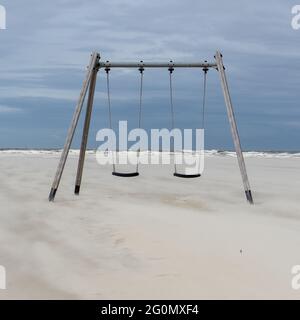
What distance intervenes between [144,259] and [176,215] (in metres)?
2.33

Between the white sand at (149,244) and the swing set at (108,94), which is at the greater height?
the swing set at (108,94)

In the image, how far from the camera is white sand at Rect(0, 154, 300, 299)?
12.9 ft

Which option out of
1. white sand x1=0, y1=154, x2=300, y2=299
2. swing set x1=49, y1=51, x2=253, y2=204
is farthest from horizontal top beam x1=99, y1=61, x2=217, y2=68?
white sand x1=0, y1=154, x2=300, y2=299

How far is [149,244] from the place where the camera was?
5238mm

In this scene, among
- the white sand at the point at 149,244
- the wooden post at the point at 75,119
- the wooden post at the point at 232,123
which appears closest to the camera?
the white sand at the point at 149,244

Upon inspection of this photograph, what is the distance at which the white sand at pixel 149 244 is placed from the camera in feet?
12.9

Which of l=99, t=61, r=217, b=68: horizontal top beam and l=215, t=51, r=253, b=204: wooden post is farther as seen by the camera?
l=99, t=61, r=217, b=68: horizontal top beam

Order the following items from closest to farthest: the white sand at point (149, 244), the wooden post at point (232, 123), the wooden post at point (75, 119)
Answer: the white sand at point (149, 244)
the wooden post at point (232, 123)
the wooden post at point (75, 119)

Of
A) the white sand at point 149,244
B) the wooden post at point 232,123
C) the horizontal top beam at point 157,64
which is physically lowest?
the white sand at point 149,244

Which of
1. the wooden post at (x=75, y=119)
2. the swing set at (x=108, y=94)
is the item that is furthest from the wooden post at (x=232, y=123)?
the wooden post at (x=75, y=119)

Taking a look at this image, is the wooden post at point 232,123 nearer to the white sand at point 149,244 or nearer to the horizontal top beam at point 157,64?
the horizontal top beam at point 157,64

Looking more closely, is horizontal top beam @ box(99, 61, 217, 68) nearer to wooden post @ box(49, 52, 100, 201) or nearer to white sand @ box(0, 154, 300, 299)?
wooden post @ box(49, 52, 100, 201)

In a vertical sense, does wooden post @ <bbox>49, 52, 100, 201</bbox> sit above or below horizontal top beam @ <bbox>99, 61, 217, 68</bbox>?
below
